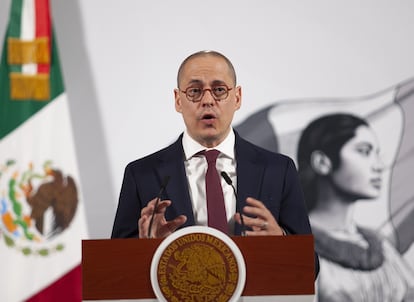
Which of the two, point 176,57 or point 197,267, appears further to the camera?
point 176,57

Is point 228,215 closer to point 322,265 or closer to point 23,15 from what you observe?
point 322,265

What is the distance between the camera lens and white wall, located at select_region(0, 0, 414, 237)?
450cm

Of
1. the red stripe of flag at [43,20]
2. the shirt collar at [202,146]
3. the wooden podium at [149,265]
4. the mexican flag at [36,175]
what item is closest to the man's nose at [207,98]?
the shirt collar at [202,146]

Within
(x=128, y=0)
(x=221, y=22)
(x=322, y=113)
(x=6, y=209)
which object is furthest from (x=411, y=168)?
(x=6, y=209)

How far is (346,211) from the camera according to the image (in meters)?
4.60

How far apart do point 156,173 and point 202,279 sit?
0.80 metres

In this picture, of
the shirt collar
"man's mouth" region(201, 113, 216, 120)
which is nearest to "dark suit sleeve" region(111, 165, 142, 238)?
the shirt collar

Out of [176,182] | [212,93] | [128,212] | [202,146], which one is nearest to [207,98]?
[212,93]

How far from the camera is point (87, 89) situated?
456 centimetres

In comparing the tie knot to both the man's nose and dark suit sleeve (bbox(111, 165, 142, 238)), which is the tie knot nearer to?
the man's nose

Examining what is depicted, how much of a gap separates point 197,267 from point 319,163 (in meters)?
2.71

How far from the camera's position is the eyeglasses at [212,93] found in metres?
2.78

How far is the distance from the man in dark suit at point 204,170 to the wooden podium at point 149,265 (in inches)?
19.7

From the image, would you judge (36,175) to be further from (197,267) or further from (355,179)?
(197,267)
